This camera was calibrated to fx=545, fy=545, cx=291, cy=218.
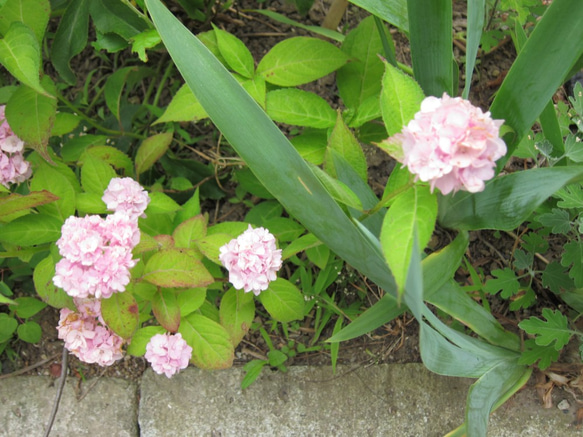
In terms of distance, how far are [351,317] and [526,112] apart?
752 mm

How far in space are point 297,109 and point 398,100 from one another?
0.39 meters

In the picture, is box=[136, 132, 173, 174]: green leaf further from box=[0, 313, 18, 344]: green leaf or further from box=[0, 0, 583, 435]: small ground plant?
box=[0, 313, 18, 344]: green leaf

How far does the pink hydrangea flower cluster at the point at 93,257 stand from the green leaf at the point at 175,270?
0.08m

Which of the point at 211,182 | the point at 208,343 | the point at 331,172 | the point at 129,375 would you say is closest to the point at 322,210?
the point at 331,172

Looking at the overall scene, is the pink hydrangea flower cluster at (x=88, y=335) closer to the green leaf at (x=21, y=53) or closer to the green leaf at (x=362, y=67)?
the green leaf at (x=21, y=53)

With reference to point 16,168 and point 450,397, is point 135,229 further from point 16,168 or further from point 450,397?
point 450,397

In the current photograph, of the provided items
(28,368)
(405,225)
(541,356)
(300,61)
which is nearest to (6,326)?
(28,368)

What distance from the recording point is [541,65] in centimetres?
76

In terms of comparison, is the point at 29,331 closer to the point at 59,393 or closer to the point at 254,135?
the point at 59,393

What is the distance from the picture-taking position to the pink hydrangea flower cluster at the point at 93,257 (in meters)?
0.93

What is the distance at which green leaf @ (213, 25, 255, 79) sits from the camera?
44.8 inches

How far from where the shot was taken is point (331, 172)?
93 cm

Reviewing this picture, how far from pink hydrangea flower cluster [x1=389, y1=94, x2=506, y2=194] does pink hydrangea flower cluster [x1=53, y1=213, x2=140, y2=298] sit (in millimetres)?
539

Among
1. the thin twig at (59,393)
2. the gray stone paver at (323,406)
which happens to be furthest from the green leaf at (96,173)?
the gray stone paver at (323,406)
